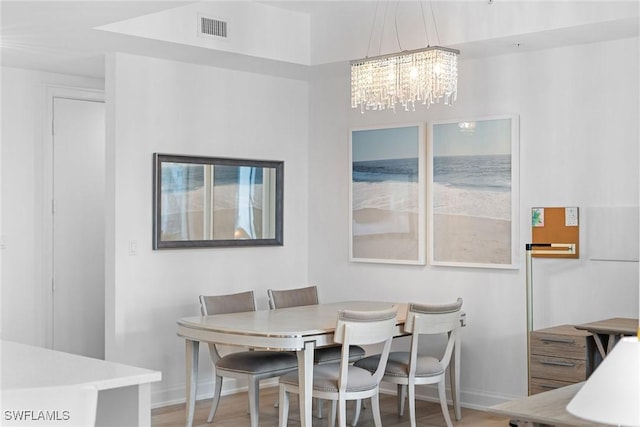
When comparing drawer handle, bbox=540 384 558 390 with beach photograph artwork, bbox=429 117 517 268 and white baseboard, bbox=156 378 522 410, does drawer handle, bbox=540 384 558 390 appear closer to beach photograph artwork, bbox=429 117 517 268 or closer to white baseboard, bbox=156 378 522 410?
white baseboard, bbox=156 378 522 410

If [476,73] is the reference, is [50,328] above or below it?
below

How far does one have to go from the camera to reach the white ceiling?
4613 mm

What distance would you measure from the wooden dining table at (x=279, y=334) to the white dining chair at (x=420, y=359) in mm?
122

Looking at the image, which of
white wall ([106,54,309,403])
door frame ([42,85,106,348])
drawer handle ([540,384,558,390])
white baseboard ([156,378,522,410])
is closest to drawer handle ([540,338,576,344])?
drawer handle ([540,384,558,390])

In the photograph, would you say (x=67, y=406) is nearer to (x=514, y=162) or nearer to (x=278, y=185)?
(x=514, y=162)

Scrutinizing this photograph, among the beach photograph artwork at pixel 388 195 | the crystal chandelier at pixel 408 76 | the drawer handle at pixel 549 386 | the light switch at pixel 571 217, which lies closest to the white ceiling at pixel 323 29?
the crystal chandelier at pixel 408 76

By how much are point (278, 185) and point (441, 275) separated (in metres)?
1.56

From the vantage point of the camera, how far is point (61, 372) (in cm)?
277

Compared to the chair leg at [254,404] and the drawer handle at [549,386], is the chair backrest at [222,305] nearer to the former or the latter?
the chair leg at [254,404]

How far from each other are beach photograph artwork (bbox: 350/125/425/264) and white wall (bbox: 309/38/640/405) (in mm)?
116

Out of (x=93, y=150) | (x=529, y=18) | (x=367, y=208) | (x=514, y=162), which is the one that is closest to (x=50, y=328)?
(x=93, y=150)

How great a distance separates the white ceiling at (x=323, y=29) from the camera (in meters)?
4.61

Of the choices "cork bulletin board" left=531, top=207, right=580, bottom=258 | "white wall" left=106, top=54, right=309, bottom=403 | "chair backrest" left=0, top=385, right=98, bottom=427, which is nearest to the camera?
"chair backrest" left=0, top=385, right=98, bottom=427

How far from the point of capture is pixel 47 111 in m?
6.40
